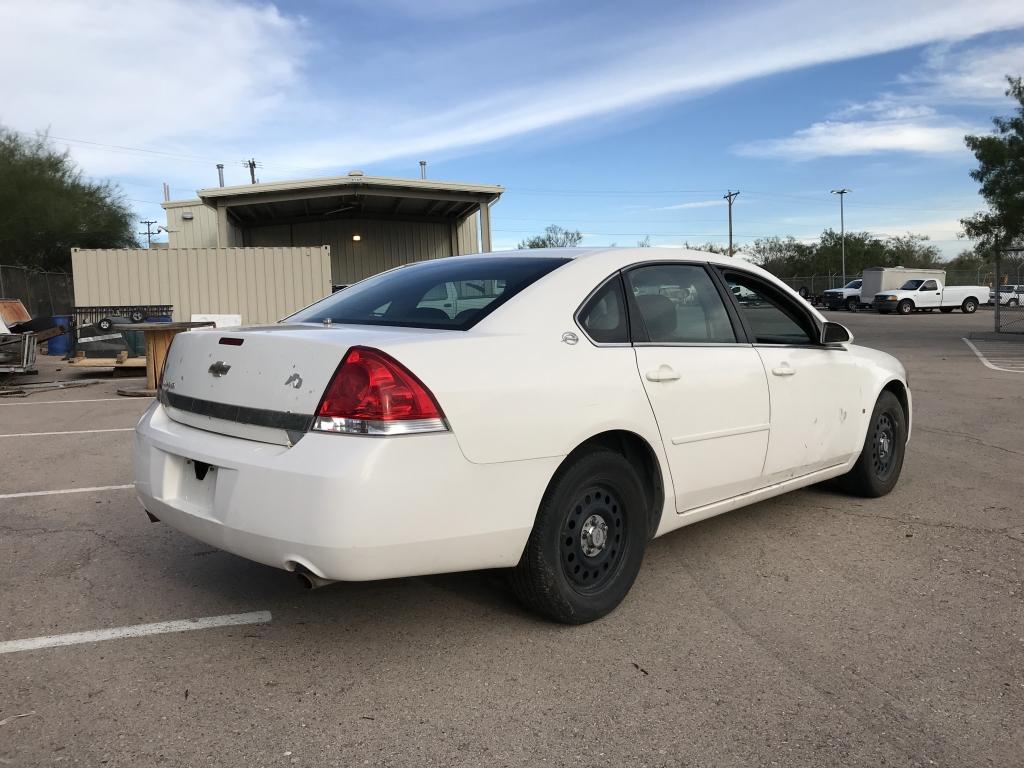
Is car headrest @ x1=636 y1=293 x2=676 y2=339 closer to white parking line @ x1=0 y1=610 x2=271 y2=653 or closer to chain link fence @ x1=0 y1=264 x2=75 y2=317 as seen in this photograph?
white parking line @ x1=0 y1=610 x2=271 y2=653

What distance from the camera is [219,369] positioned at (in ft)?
10.4

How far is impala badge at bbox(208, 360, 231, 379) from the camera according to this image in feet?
10.3

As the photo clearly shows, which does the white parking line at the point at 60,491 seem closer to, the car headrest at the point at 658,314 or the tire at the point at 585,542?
the tire at the point at 585,542

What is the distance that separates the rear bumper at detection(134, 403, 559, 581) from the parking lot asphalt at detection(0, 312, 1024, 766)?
45 cm

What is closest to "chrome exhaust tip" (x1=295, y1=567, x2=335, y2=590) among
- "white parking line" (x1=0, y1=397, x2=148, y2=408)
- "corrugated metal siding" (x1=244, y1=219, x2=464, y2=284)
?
"white parking line" (x1=0, y1=397, x2=148, y2=408)

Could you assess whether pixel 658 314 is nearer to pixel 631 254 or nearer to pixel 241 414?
pixel 631 254

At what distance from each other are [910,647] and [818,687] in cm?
54

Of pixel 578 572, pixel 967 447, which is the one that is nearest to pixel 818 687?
pixel 578 572

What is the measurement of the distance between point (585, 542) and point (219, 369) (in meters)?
1.60

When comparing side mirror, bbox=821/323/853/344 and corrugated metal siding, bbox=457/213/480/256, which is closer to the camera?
side mirror, bbox=821/323/853/344

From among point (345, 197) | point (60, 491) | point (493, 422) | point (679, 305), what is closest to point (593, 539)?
point (493, 422)

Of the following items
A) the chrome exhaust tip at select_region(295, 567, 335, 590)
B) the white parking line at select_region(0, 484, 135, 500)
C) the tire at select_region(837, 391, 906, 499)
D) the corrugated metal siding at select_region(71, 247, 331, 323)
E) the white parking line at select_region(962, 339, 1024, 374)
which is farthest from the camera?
the corrugated metal siding at select_region(71, 247, 331, 323)

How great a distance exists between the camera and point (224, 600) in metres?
3.57

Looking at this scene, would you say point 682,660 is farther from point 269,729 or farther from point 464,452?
point 269,729
